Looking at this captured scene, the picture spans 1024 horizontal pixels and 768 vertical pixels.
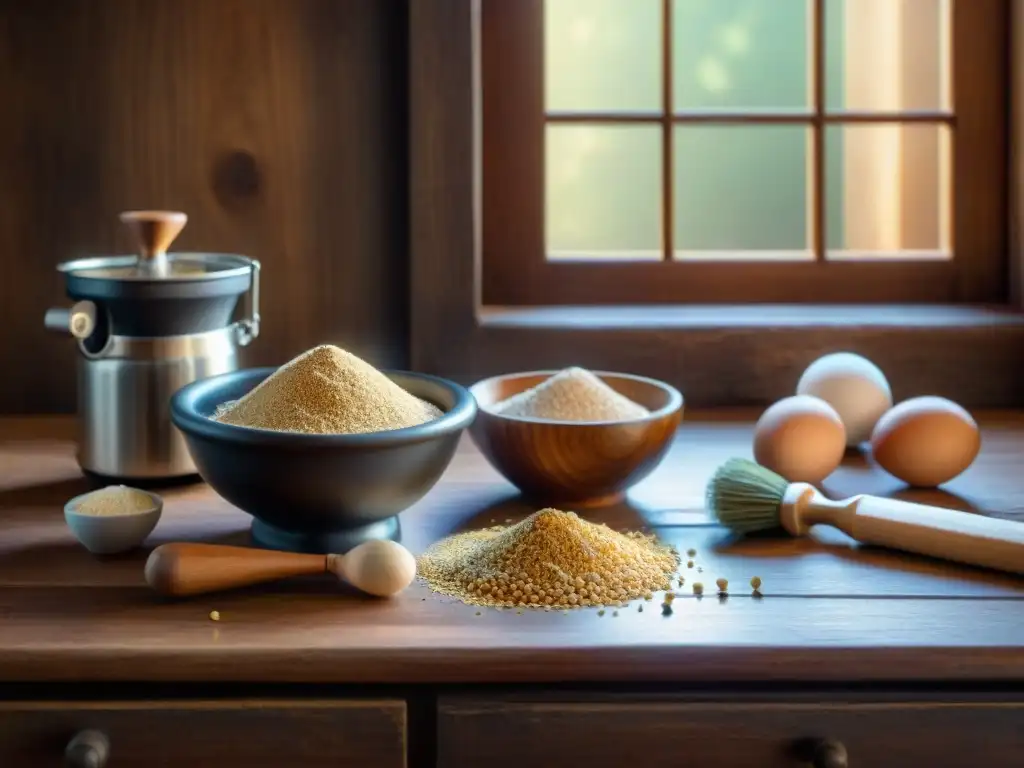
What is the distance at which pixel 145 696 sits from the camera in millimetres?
911

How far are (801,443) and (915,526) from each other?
7.9 inches

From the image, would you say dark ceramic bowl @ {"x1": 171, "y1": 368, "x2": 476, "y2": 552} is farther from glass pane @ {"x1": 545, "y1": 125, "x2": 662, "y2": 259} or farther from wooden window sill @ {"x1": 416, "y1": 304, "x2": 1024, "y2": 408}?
glass pane @ {"x1": 545, "y1": 125, "x2": 662, "y2": 259}

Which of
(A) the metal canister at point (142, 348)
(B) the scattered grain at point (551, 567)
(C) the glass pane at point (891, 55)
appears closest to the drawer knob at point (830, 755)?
(B) the scattered grain at point (551, 567)

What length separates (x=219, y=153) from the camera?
160 centimetres

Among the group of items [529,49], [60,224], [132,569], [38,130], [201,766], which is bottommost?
[201,766]

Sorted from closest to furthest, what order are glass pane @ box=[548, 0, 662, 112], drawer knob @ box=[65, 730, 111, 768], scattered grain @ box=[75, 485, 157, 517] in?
drawer knob @ box=[65, 730, 111, 768] → scattered grain @ box=[75, 485, 157, 517] → glass pane @ box=[548, 0, 662, 112]

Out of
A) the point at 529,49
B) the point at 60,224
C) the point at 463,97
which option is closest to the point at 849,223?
the point at 529,49

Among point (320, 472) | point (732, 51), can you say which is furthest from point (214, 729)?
point (732, 51)

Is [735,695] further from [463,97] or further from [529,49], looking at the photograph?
[529,49]

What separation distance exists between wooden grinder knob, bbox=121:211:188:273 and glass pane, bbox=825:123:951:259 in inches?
35.8

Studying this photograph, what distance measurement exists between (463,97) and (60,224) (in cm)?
53

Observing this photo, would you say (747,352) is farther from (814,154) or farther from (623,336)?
(814,154)

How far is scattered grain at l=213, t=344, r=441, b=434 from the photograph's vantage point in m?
1.04

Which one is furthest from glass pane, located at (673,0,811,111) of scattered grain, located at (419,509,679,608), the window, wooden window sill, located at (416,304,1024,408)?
scattered grain, located at (419,509,679,608)
